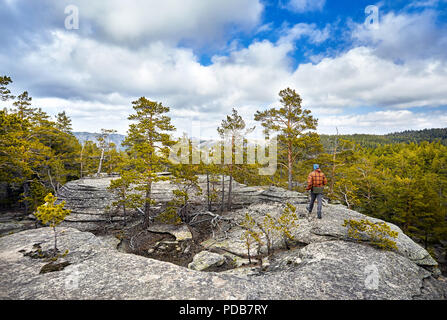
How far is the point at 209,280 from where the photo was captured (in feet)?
18.4

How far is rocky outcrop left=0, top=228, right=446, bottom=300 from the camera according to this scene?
16.4ft

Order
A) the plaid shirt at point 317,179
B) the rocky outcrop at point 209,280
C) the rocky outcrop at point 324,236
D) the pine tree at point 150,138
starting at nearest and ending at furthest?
the rocky outcrop at point 209,280, the rocky outcrop at point 324,236, the plaid shirt at point 317,179, the pine tree at point 150,138

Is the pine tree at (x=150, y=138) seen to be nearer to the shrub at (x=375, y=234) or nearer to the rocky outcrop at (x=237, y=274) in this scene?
the rocky outcrop at (x=237, y=274)

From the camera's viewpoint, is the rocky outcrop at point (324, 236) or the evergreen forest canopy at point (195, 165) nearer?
the rocky outcrop at point (324, 236)

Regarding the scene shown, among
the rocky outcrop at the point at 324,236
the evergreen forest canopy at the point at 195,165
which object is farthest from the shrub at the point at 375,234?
the evergreen forest canopy at the point at 195,165

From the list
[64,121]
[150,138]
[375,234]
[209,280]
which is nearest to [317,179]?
[375,234]

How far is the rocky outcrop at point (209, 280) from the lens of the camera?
197 inches

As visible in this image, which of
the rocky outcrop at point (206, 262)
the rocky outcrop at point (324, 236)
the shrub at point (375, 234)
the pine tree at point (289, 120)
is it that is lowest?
the rocky outcrop at point (206, 262)

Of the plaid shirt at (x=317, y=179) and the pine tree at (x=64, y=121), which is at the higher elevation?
the pine tree at (x=64, y=121)

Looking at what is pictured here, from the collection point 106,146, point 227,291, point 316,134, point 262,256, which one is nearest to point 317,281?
point 227,291

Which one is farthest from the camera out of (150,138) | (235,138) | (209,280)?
(235,138)

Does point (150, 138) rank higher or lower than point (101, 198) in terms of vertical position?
higher

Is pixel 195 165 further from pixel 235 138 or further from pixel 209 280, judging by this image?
pixel 209 280
